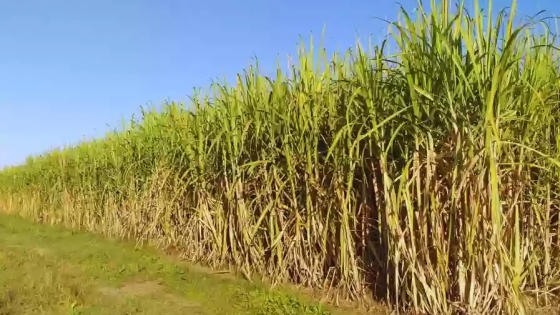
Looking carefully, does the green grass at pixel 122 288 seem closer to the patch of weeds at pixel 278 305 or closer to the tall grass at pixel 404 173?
the patch of weeds at pixel 278 305

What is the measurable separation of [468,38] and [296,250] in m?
2.11

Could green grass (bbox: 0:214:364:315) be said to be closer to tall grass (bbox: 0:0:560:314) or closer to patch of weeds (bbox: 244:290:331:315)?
patch of weeds (bbox: 244:290:331:315)

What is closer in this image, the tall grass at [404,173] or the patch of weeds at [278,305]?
the tall grass at [404,173]

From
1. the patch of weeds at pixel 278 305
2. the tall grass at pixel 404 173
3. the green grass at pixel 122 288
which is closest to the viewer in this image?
the tall grass at pixel 404 173

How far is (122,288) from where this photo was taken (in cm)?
444

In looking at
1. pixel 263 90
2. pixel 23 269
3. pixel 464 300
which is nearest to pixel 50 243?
pixel 23 269

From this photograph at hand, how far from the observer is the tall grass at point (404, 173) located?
2.67m

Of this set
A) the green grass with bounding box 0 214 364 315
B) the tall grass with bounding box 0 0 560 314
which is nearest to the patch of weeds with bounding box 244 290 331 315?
the green grass with bounding box 0 214 364 315

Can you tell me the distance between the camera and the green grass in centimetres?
354

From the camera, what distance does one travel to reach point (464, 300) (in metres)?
2.73

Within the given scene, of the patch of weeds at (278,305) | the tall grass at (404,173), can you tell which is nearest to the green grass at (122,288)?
the patch of weeds at (278,305)

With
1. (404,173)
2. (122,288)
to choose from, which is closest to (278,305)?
(404,173)

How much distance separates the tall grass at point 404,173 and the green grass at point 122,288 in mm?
353

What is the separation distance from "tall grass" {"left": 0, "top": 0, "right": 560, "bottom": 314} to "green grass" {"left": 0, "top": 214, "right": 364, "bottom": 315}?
35 centimetres
